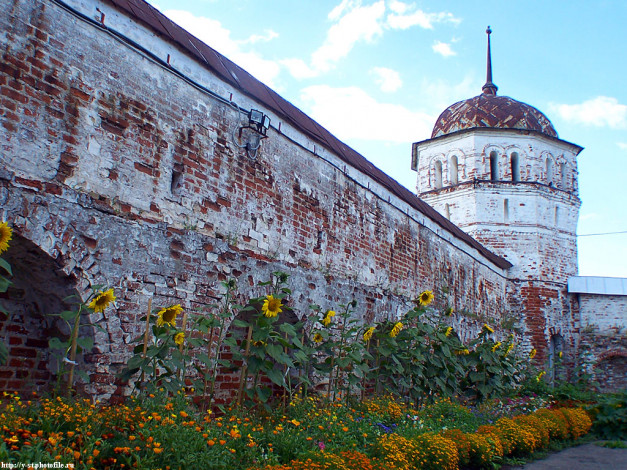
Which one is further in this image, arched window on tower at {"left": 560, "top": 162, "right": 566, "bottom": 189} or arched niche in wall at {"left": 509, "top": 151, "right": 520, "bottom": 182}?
arched window on tower at {"left": 560, "top": 162, "right": 566, "bottom": 189}

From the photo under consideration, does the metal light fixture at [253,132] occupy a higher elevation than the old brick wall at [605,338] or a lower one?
higher

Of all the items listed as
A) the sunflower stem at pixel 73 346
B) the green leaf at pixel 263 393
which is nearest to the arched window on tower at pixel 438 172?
the green leaf at pixel 263 393

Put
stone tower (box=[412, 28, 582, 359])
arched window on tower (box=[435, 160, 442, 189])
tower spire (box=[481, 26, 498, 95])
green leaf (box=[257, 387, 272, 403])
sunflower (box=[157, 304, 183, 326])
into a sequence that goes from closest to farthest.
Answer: sunflower (box=[157, 304, 183, 326]) → green leaf (box=[257, 387, 272, 403]) → stone tower (box=[412, 28, 582, 359]) → arched window on tower (box=[435, 160, 442, 189]) → tower spire (box=[481, 26, 498, 95])

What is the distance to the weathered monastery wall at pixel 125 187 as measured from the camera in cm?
423

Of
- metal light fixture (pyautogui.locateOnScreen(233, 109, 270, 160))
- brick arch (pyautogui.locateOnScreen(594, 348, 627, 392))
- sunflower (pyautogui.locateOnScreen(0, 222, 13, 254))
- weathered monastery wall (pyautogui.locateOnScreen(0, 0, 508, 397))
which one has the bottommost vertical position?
brick arch (pyautogui.locateOnScreen(594, 348, 627, 392))

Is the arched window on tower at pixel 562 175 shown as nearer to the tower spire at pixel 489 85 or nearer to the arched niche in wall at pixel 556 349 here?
the tower spire at pixel 489 85

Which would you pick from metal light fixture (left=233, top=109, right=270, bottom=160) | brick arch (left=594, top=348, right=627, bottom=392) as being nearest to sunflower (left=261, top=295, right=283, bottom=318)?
metal light fixture (left=233, top=109, right=270, bottom=160)

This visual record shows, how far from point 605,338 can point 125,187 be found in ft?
58.3

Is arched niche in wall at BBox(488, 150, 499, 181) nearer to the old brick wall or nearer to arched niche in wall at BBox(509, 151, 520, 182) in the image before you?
arched niche in wall at BBox(509, 151, 520, 182)

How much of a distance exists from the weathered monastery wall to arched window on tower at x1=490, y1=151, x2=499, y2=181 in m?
12.9

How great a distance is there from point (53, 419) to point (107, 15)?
3.63 m

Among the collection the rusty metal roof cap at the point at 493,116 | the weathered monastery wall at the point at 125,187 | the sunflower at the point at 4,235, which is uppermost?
the rusty metal roof cap at the point at 493,116

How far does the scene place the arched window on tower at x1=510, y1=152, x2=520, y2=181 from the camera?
61.8 feet

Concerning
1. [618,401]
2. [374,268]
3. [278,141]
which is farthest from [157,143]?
[618,401]
